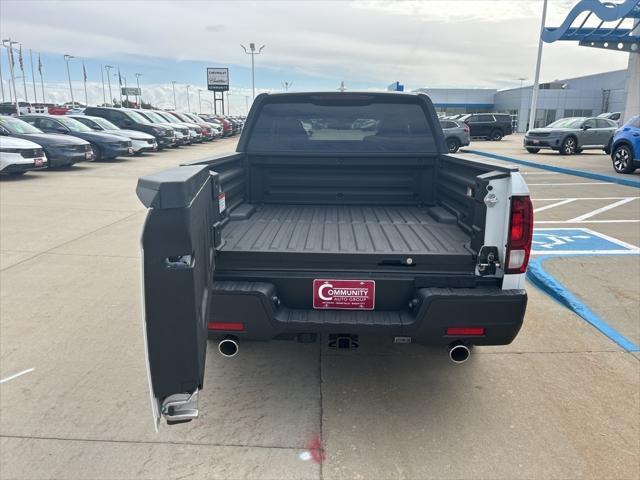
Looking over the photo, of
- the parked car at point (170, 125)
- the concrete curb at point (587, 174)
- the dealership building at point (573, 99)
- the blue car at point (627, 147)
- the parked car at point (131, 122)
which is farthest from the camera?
the dealership building at point (573, 99)

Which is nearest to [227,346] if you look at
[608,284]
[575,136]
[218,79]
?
[608,284]

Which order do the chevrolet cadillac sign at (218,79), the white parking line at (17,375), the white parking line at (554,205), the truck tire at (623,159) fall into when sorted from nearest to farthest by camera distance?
the white parking line at (17,375)
the white parking line at (554,205)
the truck tire at (623,159)
the chevrolet cadillac sign at (218,79)

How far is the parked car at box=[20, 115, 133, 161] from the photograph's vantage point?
16938 millimetres

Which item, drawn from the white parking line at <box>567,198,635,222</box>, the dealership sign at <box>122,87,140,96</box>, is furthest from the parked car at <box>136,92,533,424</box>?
the dealership sign at <box>122,87,140,96</box>

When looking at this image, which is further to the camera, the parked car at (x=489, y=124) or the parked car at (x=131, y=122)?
the parked car at (x=489, y=124)

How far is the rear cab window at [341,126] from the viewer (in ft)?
14.0

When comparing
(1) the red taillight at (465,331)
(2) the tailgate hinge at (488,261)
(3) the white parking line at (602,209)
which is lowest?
(3) the white parking line at (602,209)

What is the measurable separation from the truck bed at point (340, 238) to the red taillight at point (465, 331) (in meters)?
0.35

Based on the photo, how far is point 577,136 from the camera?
21641 mm

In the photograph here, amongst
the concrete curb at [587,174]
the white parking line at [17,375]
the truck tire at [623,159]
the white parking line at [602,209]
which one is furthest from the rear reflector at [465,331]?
the truck tire at [623,159]

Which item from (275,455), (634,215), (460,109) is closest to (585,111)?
(460,109)

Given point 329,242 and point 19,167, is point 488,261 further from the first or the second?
point 19,167

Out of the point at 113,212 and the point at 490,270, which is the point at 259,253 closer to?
the point at 490,270

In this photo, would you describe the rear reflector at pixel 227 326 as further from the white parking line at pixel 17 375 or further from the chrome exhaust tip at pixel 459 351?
the white parking line at pixel 17 375
